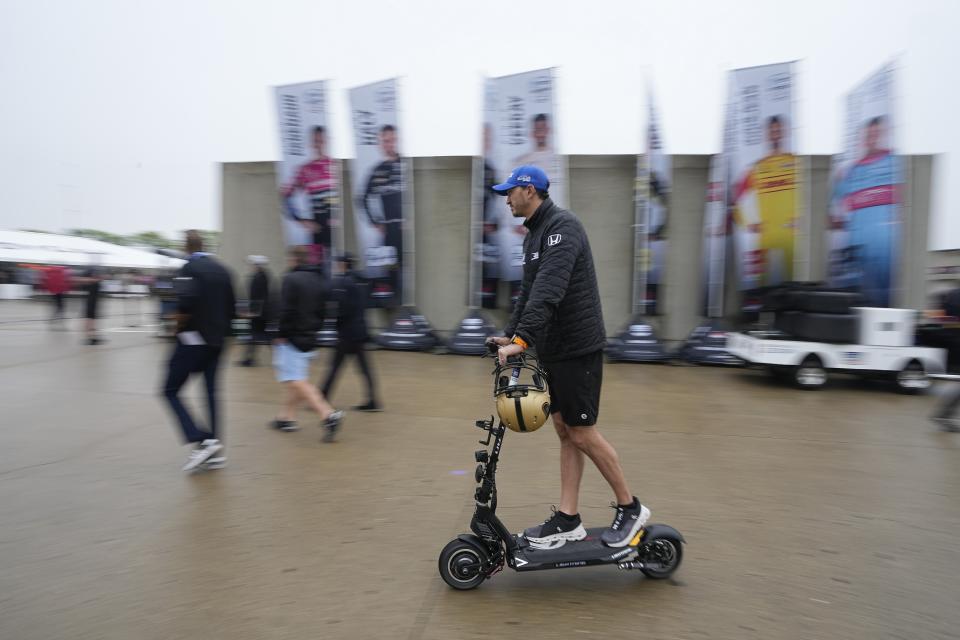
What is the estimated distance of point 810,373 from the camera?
9195mm

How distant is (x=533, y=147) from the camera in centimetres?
1152

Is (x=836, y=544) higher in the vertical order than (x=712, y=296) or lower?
lower

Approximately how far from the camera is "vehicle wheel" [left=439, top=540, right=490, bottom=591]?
307 cm

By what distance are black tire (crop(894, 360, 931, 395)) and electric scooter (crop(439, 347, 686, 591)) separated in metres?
8.00

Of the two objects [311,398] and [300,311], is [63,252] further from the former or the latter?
[311,398]

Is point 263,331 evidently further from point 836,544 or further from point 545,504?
point 836,544

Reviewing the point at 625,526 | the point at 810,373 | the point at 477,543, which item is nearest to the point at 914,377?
the point at 810,373

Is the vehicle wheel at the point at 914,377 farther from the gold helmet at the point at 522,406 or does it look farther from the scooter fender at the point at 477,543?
the scooter fender at the point at 477,543

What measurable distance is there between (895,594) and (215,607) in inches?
137

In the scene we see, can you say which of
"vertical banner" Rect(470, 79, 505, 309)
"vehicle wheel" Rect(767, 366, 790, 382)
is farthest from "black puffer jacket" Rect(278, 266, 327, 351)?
"vehicle wheel" Rect(767, 366, 790, 382)

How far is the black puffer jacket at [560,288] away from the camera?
10.1ft

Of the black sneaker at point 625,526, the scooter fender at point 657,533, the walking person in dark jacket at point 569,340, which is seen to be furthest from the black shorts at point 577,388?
the scooter fender at point 657,533

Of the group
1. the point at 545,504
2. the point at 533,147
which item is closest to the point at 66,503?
the point at 545,504

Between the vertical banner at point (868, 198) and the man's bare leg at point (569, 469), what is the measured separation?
30.8 ft
